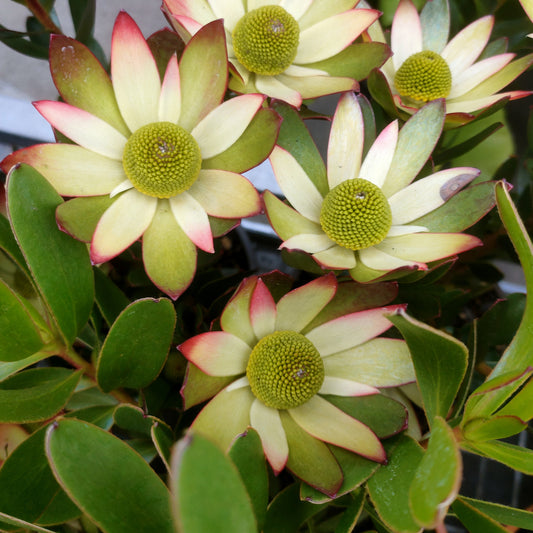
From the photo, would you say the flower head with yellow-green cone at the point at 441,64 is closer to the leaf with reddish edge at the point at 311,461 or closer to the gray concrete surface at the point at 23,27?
the leaf with reddish edge at the point at 311,461

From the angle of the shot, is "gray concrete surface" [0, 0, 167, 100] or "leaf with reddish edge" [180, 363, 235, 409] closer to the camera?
"leaf with reddish edge" [180, 363, 235, 409]

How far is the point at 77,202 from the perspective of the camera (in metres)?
0.48

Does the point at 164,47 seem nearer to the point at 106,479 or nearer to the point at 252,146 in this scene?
the point at 252,146

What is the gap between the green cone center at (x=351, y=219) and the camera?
516 mm

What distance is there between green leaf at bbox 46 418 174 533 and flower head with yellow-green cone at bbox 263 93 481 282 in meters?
0.22

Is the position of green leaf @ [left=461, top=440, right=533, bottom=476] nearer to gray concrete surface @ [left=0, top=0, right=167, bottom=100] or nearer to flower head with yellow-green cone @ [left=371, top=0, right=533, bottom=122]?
flower head with yellow-green cone @ [left=371, top=0, right=533, bottom=122]

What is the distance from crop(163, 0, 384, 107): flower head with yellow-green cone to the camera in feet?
1.81

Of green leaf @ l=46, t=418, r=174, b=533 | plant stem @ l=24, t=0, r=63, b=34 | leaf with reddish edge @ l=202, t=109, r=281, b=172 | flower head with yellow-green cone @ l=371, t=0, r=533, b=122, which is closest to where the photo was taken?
green leaf @ l=46, t=418, r=174, b=533

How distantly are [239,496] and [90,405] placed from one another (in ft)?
1.27

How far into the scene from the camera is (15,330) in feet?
1.47

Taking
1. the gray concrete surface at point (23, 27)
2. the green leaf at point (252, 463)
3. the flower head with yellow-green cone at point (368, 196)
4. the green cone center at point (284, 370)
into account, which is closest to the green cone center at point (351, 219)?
the flower head with yellow-green cone at point (368, 196)

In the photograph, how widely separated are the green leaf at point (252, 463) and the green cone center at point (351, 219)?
0.68ft

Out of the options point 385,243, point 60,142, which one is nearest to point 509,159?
point 385,243

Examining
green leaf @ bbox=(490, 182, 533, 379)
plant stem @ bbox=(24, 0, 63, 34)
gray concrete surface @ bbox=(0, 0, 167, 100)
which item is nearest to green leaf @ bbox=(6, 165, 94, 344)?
green leaf @ bbox=(490, 182, 533, 379)
